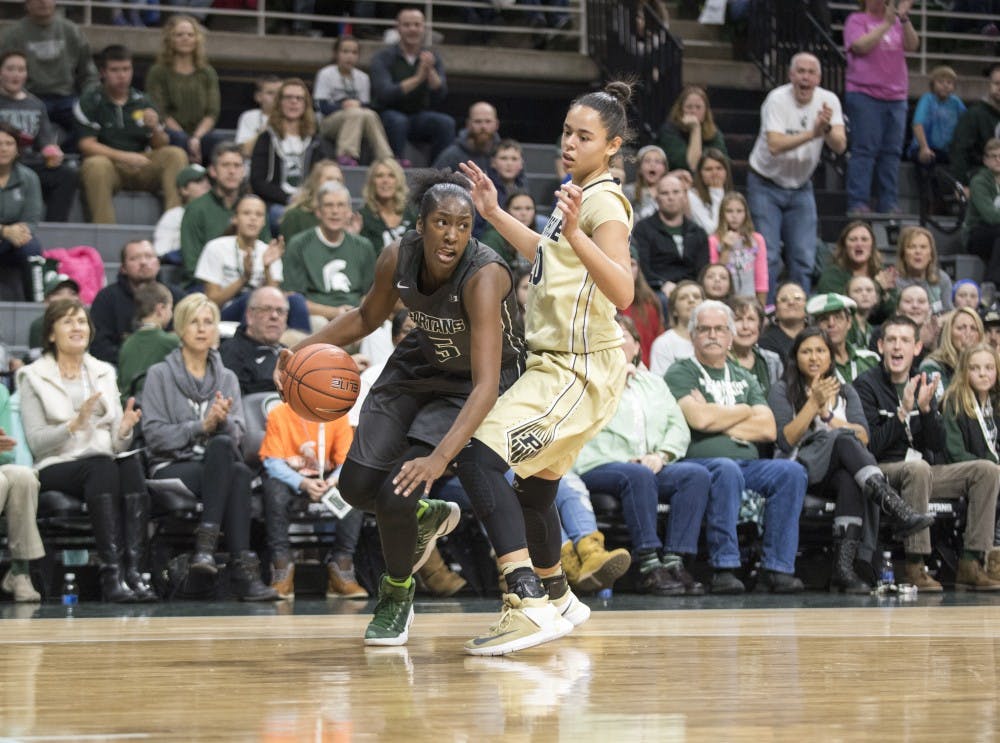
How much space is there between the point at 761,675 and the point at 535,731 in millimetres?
994

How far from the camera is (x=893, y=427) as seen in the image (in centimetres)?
811

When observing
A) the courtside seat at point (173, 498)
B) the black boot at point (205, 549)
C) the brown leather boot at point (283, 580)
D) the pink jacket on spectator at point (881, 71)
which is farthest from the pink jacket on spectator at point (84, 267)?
the pink jacket on spectator at point (881, 71)

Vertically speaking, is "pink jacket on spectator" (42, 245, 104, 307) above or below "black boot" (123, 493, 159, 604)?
above

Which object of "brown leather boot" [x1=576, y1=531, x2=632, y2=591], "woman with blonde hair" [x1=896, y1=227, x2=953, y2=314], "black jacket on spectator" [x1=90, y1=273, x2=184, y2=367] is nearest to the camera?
"brown leather boot" [x1=576, y1=531, x2=632, y2=591]

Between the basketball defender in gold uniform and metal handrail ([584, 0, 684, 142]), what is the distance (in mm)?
7372

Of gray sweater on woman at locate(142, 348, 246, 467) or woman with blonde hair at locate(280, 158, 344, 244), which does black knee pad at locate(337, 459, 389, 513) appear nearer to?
gray sweater on woman at locate(142, 348, 246, 467)

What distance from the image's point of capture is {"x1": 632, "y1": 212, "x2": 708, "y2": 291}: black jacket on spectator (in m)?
9.61

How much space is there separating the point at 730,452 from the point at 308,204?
301cm

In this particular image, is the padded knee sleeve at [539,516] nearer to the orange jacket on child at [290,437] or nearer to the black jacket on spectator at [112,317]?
the orange jacket on child at [290,437]

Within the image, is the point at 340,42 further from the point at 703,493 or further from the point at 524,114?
the point at 703,493

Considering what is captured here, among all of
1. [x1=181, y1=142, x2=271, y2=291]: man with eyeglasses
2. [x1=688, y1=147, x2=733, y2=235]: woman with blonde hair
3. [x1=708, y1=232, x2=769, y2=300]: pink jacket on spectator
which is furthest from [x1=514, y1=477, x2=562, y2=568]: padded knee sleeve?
[x1=688, y1=147, x2=733, y2=235]: woman with blonde hair

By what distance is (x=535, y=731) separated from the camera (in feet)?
9.50

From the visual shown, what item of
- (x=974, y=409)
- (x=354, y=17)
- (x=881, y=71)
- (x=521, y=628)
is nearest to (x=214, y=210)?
(x=974, y=409)

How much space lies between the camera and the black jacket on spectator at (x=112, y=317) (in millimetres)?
8016
